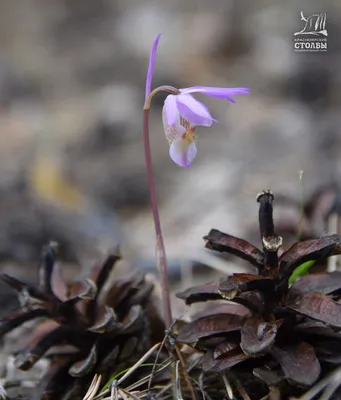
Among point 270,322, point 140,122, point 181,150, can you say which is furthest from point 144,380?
point 140,122

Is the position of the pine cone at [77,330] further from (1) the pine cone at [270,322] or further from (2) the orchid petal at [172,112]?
(2) the orchid petal at [172,112]

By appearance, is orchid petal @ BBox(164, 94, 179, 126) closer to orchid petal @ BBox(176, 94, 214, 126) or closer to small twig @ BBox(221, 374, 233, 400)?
orchid petal @ BBox(176, 94, 214, 126)

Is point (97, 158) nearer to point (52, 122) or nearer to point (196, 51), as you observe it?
point (52, 122)

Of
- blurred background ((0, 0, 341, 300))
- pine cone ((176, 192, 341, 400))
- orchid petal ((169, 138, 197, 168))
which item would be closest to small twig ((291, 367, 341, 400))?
pine cone ((176, 192, 341, 400))

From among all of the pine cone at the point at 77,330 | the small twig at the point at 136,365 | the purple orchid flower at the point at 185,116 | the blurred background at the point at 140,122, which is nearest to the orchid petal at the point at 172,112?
the purple orchid flower at the point at 185,116

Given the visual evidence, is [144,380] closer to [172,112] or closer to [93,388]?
[93,388]
